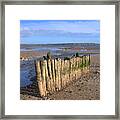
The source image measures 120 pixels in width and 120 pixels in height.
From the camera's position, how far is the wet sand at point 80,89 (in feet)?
20.8

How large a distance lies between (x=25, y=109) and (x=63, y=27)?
435mm

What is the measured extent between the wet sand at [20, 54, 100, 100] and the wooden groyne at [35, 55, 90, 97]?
0.02 m

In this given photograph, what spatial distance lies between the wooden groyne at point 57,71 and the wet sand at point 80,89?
0.07ft

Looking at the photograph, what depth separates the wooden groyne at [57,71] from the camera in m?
6.34

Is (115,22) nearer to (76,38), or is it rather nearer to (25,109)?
(76,38)

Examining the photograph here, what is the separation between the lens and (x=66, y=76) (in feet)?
20.8

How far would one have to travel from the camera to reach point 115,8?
634cm

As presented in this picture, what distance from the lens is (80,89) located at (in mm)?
6348

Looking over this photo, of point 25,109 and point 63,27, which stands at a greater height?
point 63,27

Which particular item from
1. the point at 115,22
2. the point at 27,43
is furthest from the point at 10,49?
the point at 115,22

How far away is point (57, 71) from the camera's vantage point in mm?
6344

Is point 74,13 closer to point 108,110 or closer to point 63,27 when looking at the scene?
point 63,27

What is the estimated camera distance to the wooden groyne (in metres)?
6.34

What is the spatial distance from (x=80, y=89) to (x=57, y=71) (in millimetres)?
141
